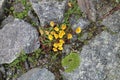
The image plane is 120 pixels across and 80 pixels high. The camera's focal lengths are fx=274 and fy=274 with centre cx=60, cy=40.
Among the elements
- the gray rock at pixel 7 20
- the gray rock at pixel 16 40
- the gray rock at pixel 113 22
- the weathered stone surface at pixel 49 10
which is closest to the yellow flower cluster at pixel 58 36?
the weathered stone surface at pixel 49 10

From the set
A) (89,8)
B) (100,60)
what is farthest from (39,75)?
(89,8)

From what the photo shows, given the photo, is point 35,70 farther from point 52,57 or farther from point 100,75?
point 100,75

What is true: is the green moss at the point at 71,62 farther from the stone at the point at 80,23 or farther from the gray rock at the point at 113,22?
the gray rock at the point at 113,22

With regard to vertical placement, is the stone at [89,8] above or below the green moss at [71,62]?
above

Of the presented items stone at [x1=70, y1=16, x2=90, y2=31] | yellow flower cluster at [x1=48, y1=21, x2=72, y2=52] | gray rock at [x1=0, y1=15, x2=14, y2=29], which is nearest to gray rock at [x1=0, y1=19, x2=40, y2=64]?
gray rock at [x1=0, y1=15, x2=14, y2=29]

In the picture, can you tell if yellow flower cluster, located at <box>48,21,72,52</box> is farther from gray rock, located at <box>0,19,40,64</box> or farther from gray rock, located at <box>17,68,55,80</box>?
gray rock, located at <box>17,68,55,80</box>

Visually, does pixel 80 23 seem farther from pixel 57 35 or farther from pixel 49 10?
pixel 49 10
